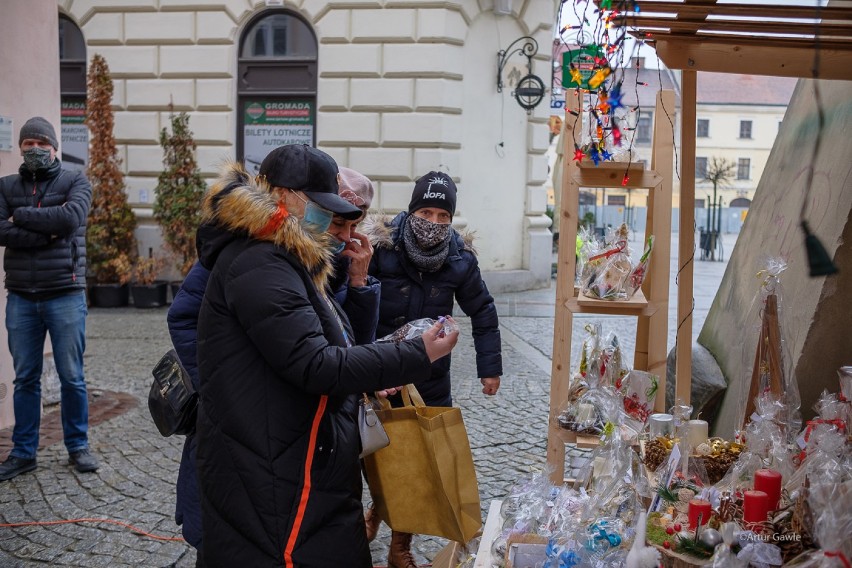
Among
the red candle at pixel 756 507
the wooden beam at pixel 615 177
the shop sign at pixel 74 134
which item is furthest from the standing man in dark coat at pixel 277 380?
the shop sign at pixel 74 134

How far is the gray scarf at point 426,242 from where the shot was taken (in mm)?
3932

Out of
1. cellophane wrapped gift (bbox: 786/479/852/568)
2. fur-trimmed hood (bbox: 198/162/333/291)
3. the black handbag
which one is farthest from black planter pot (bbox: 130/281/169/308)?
cellophane wrapped gift (bbox: 786/479/852/568)

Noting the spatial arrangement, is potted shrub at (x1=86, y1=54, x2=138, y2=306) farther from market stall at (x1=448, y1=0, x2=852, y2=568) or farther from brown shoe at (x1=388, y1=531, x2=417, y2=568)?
market stall at (x1=448, y1=0, x2=852, y2=568)

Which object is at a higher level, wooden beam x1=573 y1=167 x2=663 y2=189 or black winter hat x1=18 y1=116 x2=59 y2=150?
black winter hat x1=18 y1=116 x2=59 y2=150

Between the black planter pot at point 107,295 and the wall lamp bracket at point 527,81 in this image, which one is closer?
the black planter pot at point 107,295

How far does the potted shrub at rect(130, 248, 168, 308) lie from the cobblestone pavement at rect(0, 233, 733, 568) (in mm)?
2343

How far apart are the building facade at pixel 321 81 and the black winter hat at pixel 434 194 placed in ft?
28.7

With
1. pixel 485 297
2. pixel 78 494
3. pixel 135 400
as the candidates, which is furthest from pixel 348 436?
pixel 135 400

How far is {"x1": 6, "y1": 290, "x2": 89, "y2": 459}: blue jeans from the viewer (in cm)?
511

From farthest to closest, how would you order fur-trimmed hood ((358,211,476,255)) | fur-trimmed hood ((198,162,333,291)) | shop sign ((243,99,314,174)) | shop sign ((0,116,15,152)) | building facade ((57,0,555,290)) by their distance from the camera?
shop sign ((243,99,314,174)) < building facade ((57,0,555,290)) < shop sign ((0,116,15,152)) < fur-trimmed hood ((358,211,476,255)) < fur-trimmed hood ((198,162,333,291))

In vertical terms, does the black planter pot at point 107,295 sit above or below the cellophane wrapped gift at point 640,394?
below

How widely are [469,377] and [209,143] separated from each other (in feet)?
23.2

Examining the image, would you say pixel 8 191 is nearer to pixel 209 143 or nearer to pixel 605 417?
pixel 605 417

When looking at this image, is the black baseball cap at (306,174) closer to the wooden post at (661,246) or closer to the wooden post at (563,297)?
the wooden post at (563,297)
